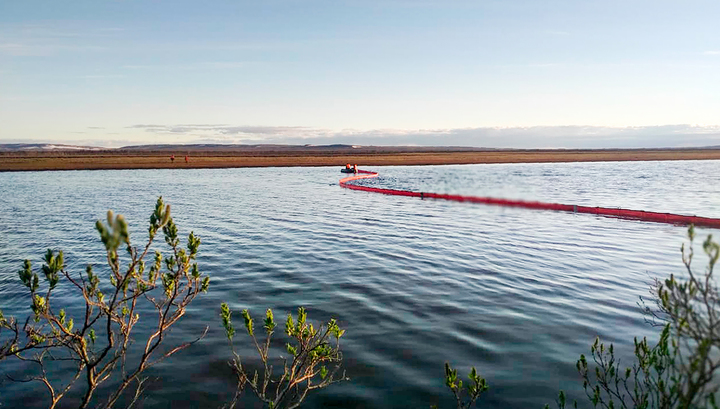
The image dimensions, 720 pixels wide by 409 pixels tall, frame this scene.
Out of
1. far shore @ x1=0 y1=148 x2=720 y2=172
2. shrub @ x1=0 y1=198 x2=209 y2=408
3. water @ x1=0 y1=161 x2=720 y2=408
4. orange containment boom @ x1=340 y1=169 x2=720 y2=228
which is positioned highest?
far shore @ x1=0 y1=148 x2=720 y2=172

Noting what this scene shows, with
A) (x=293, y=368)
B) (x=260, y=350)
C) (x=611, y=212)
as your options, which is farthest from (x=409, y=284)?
(x=611, y=212)

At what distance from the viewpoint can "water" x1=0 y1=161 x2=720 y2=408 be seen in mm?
8219

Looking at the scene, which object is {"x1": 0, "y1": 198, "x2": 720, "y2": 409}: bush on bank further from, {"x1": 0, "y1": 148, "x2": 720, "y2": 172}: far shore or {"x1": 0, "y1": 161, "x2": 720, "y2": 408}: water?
{"x1": 0, "y1": 148, "x2": 720, "y2": 172}: far shore

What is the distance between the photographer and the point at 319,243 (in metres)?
20.5

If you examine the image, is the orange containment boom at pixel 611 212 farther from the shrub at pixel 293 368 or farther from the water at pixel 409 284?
the shrub at pixel 293 368

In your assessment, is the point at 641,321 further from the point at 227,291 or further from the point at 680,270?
the point at 227,291

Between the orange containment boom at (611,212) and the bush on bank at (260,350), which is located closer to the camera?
the bush on bank at (260,350)

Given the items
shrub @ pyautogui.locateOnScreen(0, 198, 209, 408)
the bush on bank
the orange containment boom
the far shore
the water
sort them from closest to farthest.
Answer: the bush on bank, shrub @ pyautogui.locateOnScreen(0, 198, 209, 408), the water, the orange containment boom, the far shore

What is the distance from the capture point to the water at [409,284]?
8.22 metres

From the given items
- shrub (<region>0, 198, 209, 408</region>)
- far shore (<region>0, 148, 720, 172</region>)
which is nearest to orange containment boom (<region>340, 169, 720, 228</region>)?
shrub (<region>0, 198, 209, 408</region>)

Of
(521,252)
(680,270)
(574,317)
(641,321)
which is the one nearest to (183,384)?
(574,317)

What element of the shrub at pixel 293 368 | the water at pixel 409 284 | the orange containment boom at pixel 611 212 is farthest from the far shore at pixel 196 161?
the shrub at pixel 293 368

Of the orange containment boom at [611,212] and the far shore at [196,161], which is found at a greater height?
the far shore at [196,161]

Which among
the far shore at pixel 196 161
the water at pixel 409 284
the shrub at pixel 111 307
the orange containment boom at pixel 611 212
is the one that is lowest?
the water at pixel 409 284
